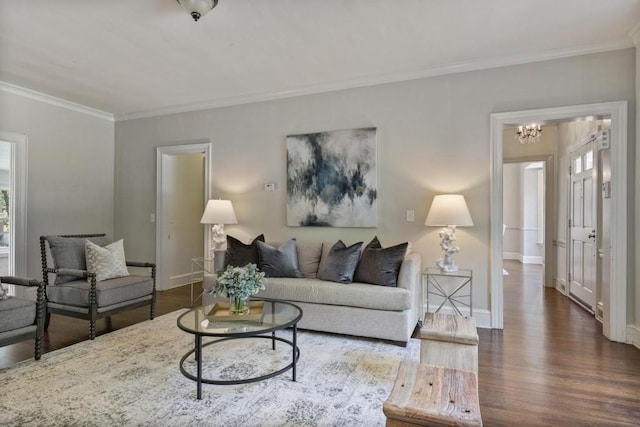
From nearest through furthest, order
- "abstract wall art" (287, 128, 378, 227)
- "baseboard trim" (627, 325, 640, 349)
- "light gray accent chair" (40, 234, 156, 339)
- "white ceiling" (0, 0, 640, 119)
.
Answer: "white ceiling" (0, 0, 640, 119)
"baseboard trim" (627, 325, 640, 349)
"light gray accent chair" (40, 234, 156, 339)
"abstract wall art" (287, 128, 378, 227)

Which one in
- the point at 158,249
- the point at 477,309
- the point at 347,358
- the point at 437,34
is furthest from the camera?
the point at 158,249

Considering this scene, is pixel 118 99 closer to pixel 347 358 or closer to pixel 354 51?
pixel 354 51

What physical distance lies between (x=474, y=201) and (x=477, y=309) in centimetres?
114

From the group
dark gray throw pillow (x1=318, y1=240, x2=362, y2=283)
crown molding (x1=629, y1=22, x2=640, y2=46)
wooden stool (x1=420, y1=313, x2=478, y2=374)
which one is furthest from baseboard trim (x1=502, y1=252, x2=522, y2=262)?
wooden stool (x1=420, y1=313, x2=478, y2=374)

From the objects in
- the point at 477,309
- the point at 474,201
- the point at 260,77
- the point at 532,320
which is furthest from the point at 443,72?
the point at 532,320

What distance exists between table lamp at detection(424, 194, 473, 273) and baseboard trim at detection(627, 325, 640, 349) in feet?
5.05

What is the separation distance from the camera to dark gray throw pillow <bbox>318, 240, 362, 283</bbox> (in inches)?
140

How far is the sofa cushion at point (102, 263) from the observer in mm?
3691

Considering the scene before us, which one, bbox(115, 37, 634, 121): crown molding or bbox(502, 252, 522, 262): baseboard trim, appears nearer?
bbox(115, 37, 634, 121): crown molding

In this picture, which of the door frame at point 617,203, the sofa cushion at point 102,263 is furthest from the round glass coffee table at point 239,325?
the door frame at point 617,203

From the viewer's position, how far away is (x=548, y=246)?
5.95 m

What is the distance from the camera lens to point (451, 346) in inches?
93.0

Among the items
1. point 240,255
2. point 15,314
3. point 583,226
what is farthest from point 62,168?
point 583,226

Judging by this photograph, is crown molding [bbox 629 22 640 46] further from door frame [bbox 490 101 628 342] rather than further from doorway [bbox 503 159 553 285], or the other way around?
doorway [bbox 503 159 553 285]
